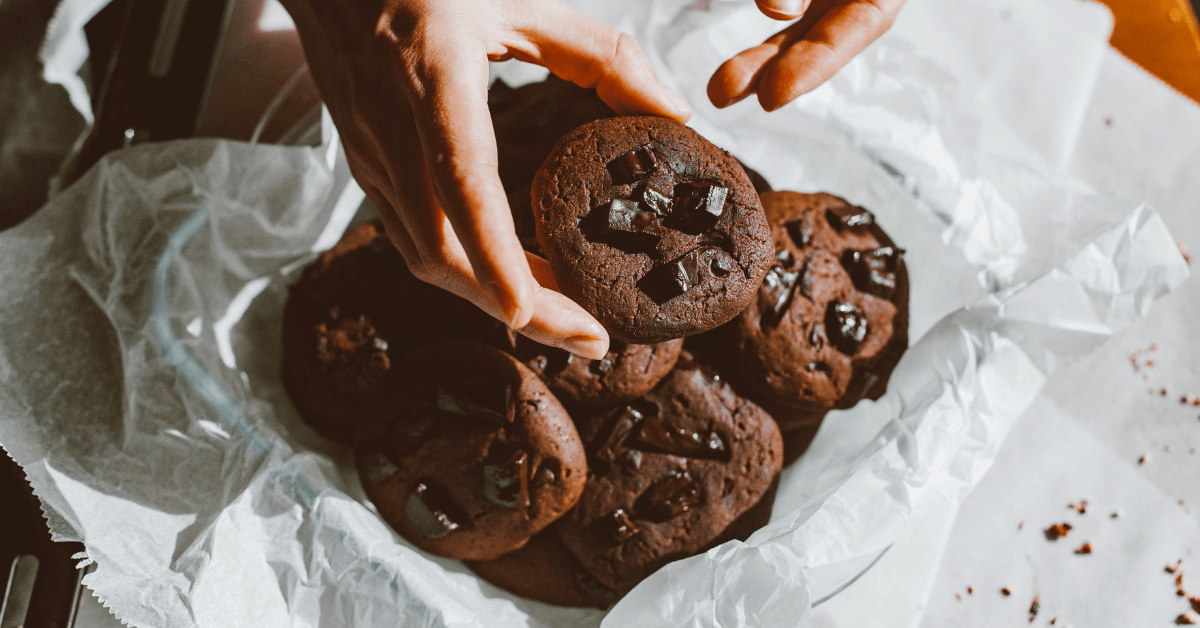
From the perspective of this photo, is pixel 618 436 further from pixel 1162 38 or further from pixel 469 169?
pixel 1162 38

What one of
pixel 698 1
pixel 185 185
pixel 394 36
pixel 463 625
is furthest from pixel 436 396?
pixel 698 1

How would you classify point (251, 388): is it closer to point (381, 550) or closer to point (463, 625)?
point (381, 550)

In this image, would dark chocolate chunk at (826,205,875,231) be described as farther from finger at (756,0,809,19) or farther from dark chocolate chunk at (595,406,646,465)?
dark chocolate chunk at (595,406,646,465)

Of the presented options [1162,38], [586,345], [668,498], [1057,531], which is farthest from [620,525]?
[1162,38]

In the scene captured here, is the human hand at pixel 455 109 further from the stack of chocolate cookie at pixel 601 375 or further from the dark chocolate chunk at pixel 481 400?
the dark chocolate chunk at pixel 481 400

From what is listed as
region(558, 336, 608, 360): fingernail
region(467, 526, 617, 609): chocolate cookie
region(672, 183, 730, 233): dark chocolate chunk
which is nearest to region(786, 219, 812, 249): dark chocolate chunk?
region(672, 183, 730, 233): dark chocolate chunk

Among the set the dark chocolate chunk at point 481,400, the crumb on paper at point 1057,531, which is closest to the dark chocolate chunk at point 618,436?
the dark chocolate chunk at point 481,400
